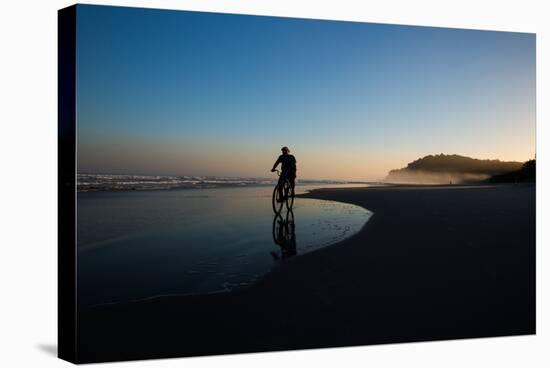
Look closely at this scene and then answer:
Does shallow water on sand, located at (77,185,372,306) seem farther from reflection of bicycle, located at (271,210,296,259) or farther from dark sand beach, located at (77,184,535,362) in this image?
dark sand beach, located at (77,184,535,362)

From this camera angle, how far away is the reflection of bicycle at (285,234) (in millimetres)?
6508

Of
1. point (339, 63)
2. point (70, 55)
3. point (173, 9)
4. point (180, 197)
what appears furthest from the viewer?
point (180, 197)

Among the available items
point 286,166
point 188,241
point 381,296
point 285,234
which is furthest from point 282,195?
point 381,296

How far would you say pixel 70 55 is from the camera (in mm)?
5461

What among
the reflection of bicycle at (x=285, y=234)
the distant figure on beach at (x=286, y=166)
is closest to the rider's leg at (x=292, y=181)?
the distant figure on beach at (x=286, y=166)

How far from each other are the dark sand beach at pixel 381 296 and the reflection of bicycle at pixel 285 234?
0.17 metres

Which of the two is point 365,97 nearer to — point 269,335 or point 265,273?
point 265,273

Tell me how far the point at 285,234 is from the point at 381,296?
120 centimetres

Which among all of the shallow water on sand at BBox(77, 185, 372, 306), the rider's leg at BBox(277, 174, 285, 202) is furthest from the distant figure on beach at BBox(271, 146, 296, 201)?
the shallow water on sand at BBox(77, 185, 372, 306)

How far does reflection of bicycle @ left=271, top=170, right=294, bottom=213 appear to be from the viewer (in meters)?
6.38

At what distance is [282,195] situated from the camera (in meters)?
6.48

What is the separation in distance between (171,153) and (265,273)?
59.2 inches

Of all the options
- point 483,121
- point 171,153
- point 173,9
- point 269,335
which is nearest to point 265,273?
point 269,335

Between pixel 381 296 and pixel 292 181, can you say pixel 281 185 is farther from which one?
pixel 381 296
